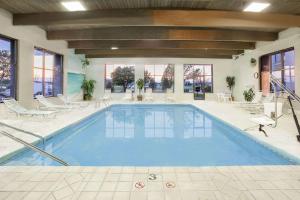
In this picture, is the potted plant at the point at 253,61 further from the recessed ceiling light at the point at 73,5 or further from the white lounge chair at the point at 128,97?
the recessed ceiling light at the point at 73,5

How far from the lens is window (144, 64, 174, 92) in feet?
52.3

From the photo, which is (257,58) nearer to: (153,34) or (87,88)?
(153,34)

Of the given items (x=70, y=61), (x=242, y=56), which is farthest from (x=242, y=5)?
(x=70, y=61)

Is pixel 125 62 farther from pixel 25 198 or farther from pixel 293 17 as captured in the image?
pixel 25 198

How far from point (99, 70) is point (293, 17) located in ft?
39.3

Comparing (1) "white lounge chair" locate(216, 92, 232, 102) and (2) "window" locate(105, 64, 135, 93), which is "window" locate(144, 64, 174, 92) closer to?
(2) "window" locate(105, 64, 135, 93)

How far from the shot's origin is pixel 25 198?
2.09 m

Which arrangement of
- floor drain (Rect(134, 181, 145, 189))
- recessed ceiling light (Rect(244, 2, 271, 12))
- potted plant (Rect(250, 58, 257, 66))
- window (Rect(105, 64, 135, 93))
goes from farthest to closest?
window (Rect(105, 64, 135, 93))
potted plant (Rect(250, 58, 257, 66))
recessed ceiling light (Rect(244, 2, 271, 12))
floor drain (Rect(134, 181, 145, 189))

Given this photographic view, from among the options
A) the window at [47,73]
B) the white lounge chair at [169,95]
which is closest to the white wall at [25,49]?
the window at [47,73]

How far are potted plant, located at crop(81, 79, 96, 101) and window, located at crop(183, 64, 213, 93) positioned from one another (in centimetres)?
646

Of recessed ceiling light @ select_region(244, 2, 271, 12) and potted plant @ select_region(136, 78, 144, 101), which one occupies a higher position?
recessed ceiling light @ select_region(244, 2, 271, 12)

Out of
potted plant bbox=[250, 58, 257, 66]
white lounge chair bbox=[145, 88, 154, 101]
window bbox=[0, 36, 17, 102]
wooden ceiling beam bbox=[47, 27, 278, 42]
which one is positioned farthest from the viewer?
white lounge chair bbox=[145, 88, 154, 101]

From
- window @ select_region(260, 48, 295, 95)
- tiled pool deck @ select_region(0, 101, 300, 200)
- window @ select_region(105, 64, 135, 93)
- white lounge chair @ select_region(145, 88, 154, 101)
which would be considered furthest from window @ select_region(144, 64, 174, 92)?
tiled pool deck @ select_region(0, 101, 300, 200)

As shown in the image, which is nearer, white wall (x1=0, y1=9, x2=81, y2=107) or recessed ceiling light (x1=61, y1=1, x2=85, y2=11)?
recessed ceiling light (x1=61, y1=1, x2=85, y2=11)
